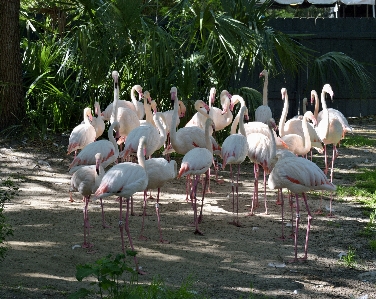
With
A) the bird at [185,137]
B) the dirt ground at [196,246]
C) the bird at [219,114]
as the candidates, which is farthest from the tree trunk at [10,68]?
the bird at [185,137]

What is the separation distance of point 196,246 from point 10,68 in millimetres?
5373

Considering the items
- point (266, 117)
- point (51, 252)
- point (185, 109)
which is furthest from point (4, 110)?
point (51, 252)

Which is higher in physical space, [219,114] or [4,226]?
[219,114]

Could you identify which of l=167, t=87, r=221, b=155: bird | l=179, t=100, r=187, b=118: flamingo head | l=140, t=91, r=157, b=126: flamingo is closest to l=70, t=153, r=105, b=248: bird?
l=167, t=87, r=221, b=155: bird

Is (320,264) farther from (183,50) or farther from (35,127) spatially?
(35,127)

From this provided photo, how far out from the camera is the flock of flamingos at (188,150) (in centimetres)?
590

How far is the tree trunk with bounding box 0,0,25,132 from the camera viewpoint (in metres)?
9.97

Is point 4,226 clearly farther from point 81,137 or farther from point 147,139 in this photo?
point 81,137

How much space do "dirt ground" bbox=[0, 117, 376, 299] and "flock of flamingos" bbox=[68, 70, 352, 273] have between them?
212mm

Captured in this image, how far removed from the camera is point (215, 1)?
381 inches

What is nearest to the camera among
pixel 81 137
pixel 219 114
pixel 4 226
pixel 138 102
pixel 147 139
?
pixel 4 226

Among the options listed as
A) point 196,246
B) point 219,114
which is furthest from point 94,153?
point 219,114

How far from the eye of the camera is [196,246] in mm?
6160

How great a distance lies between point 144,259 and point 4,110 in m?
5.34
